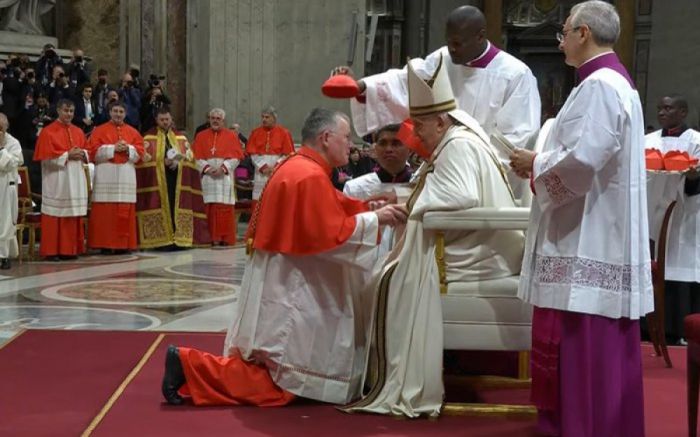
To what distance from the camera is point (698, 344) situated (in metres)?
3.66

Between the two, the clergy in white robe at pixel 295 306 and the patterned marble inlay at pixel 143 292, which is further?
the patterned marble inlay at pixel 143 292

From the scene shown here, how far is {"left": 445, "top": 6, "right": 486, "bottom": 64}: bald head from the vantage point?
15.1 ft

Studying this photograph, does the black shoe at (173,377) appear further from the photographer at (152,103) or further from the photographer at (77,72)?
the photographer at (77,72)

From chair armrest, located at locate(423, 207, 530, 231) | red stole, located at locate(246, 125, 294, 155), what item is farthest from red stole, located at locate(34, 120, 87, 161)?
chair armrest, located at locate(423, 207, 530, 231)

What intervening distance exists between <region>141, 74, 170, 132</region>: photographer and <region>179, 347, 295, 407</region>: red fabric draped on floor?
873 centimetres

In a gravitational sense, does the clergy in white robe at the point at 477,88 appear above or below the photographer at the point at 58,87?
below

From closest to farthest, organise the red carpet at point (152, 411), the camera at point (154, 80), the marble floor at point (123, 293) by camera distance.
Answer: the red carpet at point (152, 411), the marble floor at point (123, 293), the camera at point (154, 80)

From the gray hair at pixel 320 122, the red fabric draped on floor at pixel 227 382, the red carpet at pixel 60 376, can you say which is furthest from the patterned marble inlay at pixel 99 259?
the gray hair at pixel 320 122

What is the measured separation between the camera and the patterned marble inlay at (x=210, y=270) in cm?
Result: 921

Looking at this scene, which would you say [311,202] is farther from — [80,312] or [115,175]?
[115,175]

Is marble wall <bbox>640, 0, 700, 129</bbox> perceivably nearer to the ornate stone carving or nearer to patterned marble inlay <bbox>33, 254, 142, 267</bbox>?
the ornate stone carving

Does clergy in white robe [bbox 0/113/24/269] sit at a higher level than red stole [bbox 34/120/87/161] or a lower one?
lower

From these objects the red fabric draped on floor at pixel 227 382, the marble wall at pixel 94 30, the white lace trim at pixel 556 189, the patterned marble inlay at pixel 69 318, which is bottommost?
the patterned marble inlay at pixel 69 318

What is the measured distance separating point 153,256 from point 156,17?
4.96 metres
